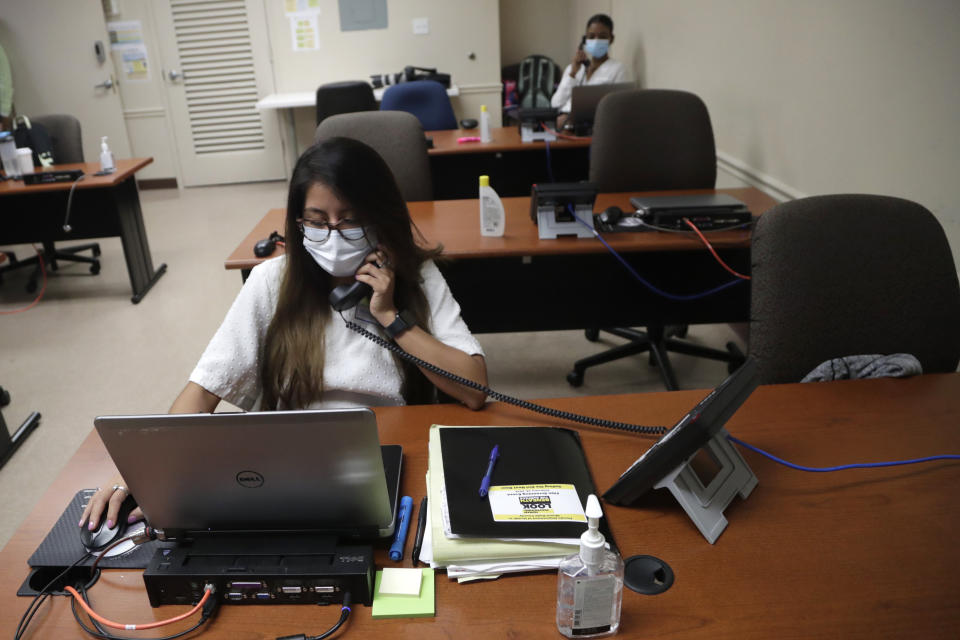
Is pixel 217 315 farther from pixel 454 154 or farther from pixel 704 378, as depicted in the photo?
pixel 704 378

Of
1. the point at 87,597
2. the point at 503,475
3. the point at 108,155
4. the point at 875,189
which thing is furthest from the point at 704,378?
the point at 108,155

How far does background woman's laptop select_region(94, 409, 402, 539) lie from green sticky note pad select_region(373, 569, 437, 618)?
0.09m

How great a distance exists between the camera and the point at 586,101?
351cm

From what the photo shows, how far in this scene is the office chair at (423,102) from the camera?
3777 millimetres

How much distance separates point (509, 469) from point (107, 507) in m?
0.58

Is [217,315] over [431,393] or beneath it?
beneath

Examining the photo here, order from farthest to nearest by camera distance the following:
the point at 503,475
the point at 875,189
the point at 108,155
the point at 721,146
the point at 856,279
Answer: the point at 108,155
the point at 721,146
the point at 875,189
the point at 856,279
the point at 503,475

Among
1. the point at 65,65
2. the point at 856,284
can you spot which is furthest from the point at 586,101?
the point at 65,65

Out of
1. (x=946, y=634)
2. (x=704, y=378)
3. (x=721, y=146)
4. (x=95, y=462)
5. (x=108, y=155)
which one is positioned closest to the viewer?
(x=946, y=634)

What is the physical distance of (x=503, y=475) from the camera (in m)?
0.99

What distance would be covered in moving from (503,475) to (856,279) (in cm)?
88

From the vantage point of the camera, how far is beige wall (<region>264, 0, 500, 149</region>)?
5.75m

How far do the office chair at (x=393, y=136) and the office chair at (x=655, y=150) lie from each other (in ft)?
2.31

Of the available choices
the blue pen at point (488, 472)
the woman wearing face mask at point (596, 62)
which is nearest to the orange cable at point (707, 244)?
the blue pen at point (488, 472)
